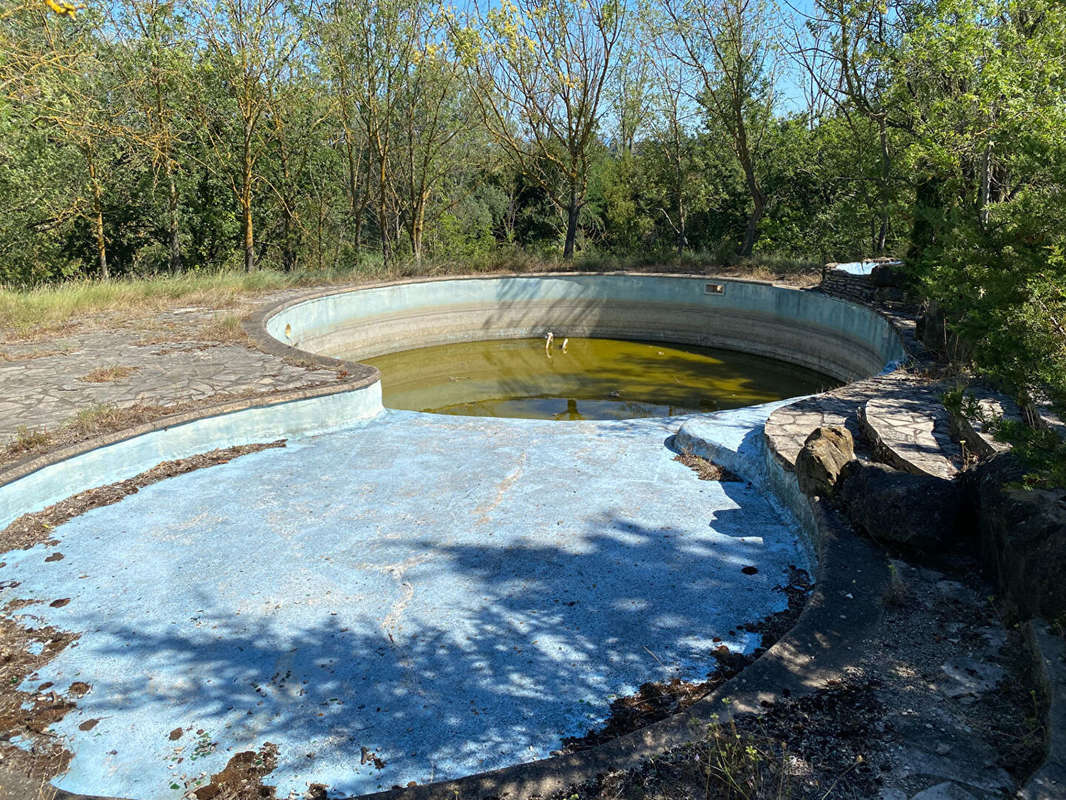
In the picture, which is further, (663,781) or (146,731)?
(146,731)

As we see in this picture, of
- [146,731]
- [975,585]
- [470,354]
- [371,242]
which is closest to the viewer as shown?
[146,731]

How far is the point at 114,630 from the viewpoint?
12.0ft

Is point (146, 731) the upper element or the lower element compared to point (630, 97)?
lower

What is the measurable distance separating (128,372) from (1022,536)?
7480 mm

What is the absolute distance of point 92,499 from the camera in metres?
5.14

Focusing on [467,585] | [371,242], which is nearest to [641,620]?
[467,585]

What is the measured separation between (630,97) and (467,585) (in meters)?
18.8

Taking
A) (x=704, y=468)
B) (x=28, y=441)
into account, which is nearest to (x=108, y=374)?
(x=28, y=441)

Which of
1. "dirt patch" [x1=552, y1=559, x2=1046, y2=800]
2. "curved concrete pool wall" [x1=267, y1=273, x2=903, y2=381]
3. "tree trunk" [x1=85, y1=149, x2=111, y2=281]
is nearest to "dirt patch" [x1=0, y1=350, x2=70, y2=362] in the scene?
"curved concrete pool wall" [x1=267, y1=273, x2=903, y2=381]

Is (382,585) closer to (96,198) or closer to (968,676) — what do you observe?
(968,676)

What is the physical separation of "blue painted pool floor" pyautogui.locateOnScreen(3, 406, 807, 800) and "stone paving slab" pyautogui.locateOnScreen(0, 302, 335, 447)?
4.01 ft

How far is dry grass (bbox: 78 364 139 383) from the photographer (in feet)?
22.4

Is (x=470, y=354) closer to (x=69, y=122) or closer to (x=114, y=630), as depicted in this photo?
(x=69, y=122)

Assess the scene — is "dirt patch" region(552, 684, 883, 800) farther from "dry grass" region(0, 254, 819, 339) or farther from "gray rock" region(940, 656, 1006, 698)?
"dry grass" region(0, 254, 819, 339)
